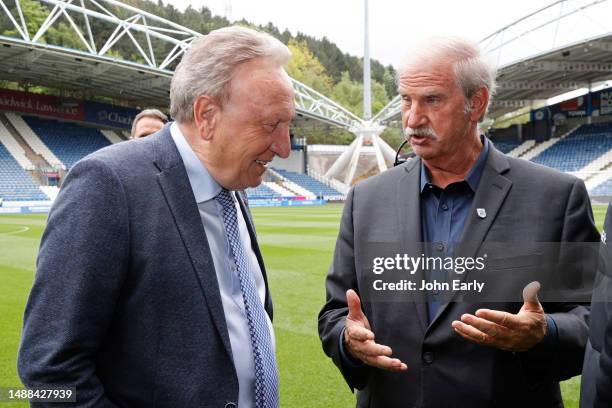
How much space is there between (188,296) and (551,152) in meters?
45.4

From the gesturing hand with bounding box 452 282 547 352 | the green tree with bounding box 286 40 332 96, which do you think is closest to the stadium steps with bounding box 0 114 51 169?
the gesturing hand with bounding box 452 282 547 352

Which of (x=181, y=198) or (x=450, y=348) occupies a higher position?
(x=181, y=198)

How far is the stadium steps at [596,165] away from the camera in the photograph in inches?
1454

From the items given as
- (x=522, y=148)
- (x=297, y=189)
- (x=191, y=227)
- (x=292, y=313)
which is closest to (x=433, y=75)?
(x=191, y=227)

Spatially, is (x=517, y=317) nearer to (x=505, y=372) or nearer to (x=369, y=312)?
(x=505, y=372)

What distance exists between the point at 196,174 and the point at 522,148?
4791 centimetres

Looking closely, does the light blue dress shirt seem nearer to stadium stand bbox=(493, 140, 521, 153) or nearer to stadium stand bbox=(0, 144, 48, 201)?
stadium stand bbox=(0, 144, 48, 201)

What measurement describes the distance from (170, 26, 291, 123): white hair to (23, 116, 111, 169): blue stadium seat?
131 ft

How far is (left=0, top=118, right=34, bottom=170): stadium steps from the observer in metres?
36.2

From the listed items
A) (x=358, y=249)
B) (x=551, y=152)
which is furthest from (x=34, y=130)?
(x=358, y=249)

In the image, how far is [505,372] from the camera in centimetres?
203

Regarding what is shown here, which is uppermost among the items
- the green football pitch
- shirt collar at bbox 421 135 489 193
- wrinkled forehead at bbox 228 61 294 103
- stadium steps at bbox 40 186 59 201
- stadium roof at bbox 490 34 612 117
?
stadium roof at bbox 490 34 612 117

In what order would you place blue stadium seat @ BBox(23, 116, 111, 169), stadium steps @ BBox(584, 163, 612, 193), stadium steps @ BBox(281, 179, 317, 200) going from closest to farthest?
stadium steps @ BBox(584, 163, 612, 193) < blue stadium seat @ BBox(23, 116, 111, 169) < stadium steps @ BBox(281, 179, 317, 200)

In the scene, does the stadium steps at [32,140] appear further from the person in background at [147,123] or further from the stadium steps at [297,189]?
the person in background at [147,123]
